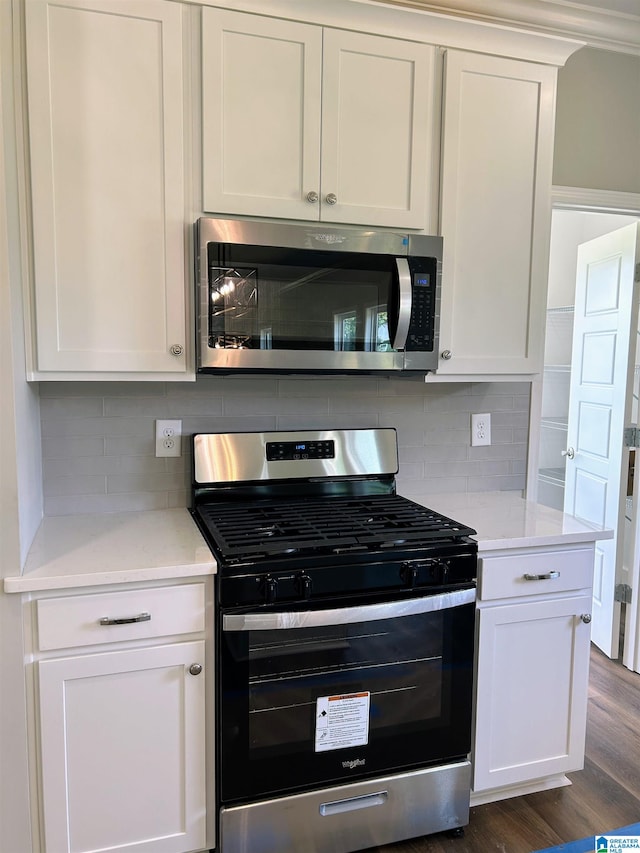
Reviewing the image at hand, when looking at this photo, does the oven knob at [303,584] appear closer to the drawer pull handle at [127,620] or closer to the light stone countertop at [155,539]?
the light stone countertop at [155,539]

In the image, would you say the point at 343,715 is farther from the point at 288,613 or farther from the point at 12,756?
the point at 12,756

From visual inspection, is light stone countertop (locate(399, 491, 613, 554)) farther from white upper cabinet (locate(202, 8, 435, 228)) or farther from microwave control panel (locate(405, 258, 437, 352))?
white upper cabinet (locate(202, 8, 435, 228))

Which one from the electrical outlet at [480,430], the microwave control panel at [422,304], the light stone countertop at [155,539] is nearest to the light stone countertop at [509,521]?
the light stone countertop at [155,539]

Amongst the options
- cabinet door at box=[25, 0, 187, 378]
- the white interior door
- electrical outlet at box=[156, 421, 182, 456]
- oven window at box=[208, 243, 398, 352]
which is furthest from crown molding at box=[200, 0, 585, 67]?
electrical outlet at box=[156, 421, 182, 456]

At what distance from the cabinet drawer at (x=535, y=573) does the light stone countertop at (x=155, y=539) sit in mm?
47

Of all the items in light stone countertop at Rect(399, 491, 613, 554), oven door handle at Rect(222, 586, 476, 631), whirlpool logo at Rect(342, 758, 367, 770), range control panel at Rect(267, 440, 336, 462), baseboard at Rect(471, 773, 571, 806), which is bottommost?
baseboard at Rect(471, 773, 571, 806)

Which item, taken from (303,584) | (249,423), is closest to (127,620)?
(303,584)

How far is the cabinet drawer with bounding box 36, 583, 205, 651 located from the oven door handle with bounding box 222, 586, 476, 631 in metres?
0.10

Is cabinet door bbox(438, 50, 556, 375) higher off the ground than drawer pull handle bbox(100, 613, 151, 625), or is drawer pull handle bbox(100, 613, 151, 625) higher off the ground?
cabinet door bbox(438, 50, 556, 375)

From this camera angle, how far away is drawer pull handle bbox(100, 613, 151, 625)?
155 centimetres

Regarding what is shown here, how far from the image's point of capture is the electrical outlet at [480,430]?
8.29 ft

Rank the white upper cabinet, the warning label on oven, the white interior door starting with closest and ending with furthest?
the warning label on oven < the white upper cabinet < the white interior door

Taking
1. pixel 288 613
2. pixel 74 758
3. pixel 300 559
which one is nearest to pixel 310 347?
pixel 300 559

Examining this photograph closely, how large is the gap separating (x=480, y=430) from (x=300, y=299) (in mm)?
1039
